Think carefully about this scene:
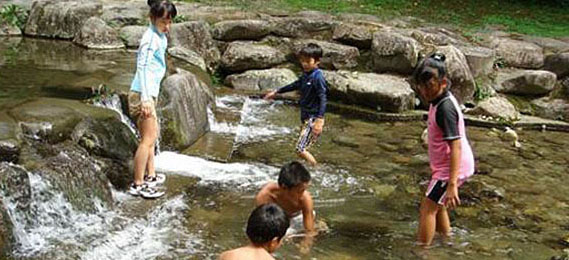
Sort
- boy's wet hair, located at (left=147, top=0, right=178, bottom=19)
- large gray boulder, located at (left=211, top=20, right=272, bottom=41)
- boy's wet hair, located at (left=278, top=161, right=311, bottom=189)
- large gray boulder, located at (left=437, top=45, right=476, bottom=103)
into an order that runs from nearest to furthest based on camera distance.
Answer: boy's wet hair, located at (left=278, top=161, right=311, bottom=189) → boy's wet hair, located at (left=147, top=0, right=178, bottom=19) → large gray boulder, located at (left=437, top=45, right=476, bottom=103) → large gray boulder, located at (left=211, top=20, right=272, bottom=41)

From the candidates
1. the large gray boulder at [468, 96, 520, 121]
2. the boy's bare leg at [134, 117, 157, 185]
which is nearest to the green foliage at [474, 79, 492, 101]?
the large gray boulder at [468, 96, 520, 121]

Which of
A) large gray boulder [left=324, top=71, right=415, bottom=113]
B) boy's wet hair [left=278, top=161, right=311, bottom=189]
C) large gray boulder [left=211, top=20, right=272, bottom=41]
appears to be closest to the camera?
boy's wet hair [left=278, top=161, right=311, bottom=189]

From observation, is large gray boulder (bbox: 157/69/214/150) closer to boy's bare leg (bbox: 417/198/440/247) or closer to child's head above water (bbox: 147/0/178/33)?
child's head above water (bbox: 147/0/178/33)

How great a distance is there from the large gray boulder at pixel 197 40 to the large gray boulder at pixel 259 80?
2.29 ft

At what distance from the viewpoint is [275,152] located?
798 cm

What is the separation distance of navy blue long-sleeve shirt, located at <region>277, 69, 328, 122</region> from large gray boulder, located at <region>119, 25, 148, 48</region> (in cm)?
506

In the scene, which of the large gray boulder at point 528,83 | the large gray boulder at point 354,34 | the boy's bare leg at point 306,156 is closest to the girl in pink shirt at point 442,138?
the boy's bare leg at point 306,156

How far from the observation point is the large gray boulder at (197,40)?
11.3m

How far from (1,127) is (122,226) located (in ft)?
4.37

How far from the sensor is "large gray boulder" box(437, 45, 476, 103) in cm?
1060

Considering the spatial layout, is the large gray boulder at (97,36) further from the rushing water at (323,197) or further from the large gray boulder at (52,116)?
the large gray boulder at (52,116)

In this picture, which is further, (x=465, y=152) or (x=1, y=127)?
(x=1, y=127)

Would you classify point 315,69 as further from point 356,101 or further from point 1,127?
point 356,101

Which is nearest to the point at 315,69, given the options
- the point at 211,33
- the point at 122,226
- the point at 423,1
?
the point at 122,226
